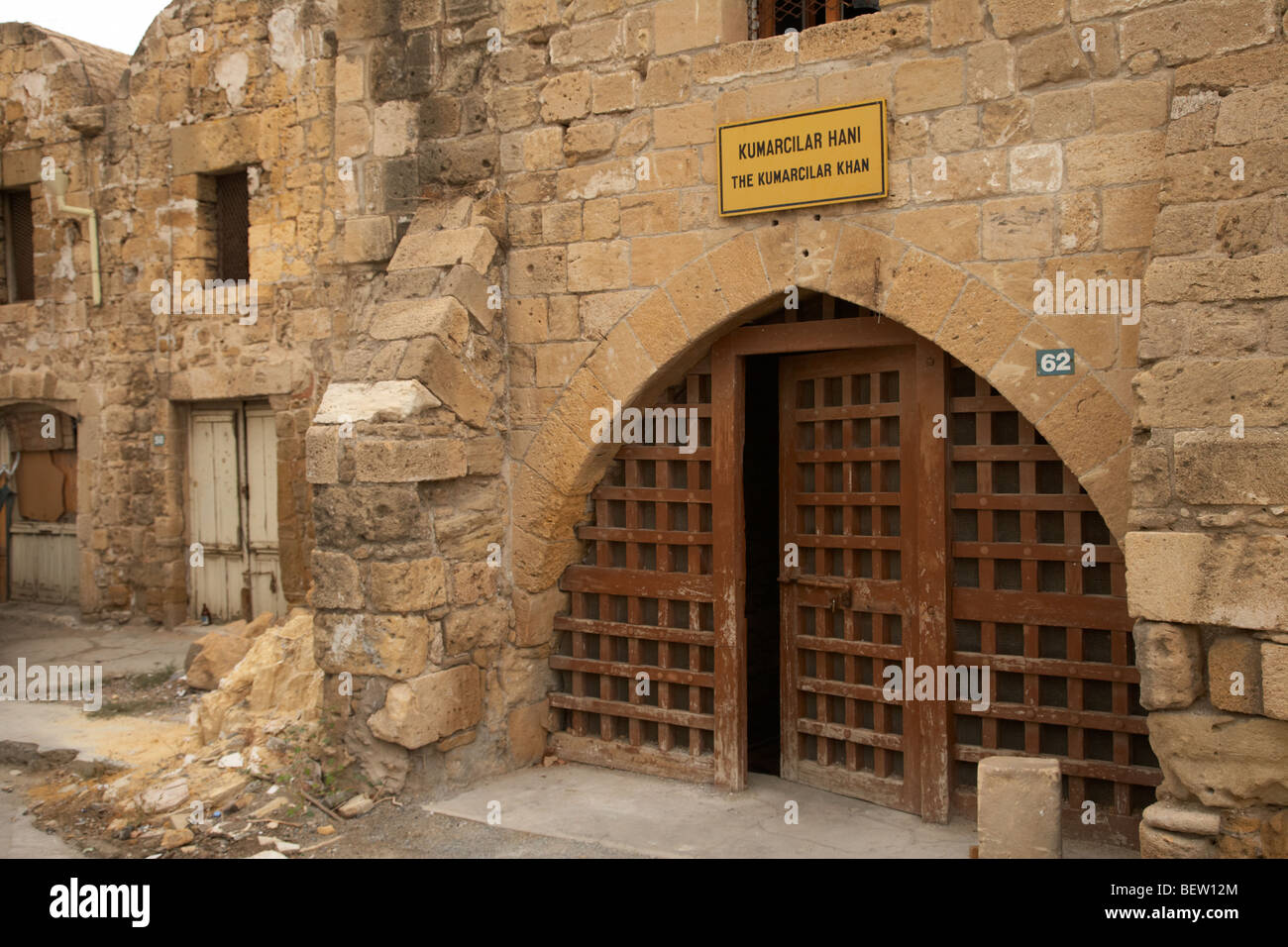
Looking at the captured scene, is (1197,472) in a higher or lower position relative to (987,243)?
lower

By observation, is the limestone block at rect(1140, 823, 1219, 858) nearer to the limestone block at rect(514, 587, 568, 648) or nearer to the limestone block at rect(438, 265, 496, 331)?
the limestone block at rect(514, 587, 568, 648)

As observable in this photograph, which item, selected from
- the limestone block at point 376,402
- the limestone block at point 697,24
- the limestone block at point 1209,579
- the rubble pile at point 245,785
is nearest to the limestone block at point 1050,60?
the limestone block at point 697,24

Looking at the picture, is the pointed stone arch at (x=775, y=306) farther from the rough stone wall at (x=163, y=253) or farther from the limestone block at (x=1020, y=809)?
the rough stone wall at (x=163, y=253)

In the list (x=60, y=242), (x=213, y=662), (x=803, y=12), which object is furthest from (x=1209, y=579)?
(x=60, y=242)

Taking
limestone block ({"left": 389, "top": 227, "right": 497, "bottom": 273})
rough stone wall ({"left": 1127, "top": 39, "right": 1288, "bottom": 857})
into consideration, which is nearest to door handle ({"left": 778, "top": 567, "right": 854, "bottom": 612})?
rough stone wall ({"left": 1127, "top": 39, "right": 1288, "bottom": 857})

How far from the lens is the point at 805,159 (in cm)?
451

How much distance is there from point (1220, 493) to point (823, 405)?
1.93 metres

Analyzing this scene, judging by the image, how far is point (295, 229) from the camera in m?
8.80

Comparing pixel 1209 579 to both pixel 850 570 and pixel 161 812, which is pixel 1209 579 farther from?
pixel 161 812

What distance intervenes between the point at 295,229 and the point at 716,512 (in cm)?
533

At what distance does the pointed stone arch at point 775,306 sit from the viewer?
12.9 ft

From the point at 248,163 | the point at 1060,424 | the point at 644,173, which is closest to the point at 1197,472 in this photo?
the point at 1060,424

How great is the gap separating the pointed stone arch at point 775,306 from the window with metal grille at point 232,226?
537cm

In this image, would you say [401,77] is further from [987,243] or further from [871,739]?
[871,739]
